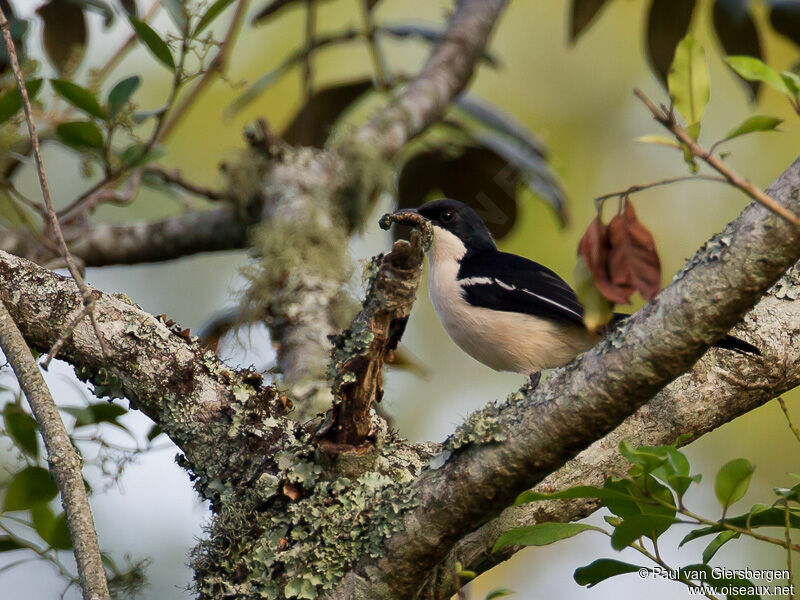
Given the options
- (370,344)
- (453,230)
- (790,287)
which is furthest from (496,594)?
(453,230)

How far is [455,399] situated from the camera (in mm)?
7449

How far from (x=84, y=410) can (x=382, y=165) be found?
6.72 feet

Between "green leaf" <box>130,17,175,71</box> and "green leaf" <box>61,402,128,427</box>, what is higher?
"green leaf" <box>130,17,175,71</box>

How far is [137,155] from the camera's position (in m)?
3.50

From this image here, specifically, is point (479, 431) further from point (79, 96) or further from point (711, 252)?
point (79, 96)

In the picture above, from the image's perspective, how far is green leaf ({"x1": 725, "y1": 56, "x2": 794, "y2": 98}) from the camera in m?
1.54

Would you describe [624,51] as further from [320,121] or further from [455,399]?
[320,121]

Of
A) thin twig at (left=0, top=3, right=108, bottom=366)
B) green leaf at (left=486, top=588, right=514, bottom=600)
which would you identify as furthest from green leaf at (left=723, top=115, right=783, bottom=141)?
Result: thin twig at (left=0, top=3, right=108, bottom=366)

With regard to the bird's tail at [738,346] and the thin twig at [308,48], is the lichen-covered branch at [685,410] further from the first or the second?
the thin twig at [308,48]

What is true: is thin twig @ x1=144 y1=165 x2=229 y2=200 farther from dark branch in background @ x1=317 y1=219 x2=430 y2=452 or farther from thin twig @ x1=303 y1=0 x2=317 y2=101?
dark branch in background @ x1=317 y1=219 x2=430 y2=452

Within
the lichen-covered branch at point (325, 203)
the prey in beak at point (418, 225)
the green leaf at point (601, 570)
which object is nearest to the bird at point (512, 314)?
the lichen-covered branch at point (325, 203)

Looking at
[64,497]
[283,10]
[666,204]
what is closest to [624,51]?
[666,204]

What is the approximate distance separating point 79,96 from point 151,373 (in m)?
1.22

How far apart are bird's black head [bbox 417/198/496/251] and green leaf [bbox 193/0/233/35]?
5.24 ft
